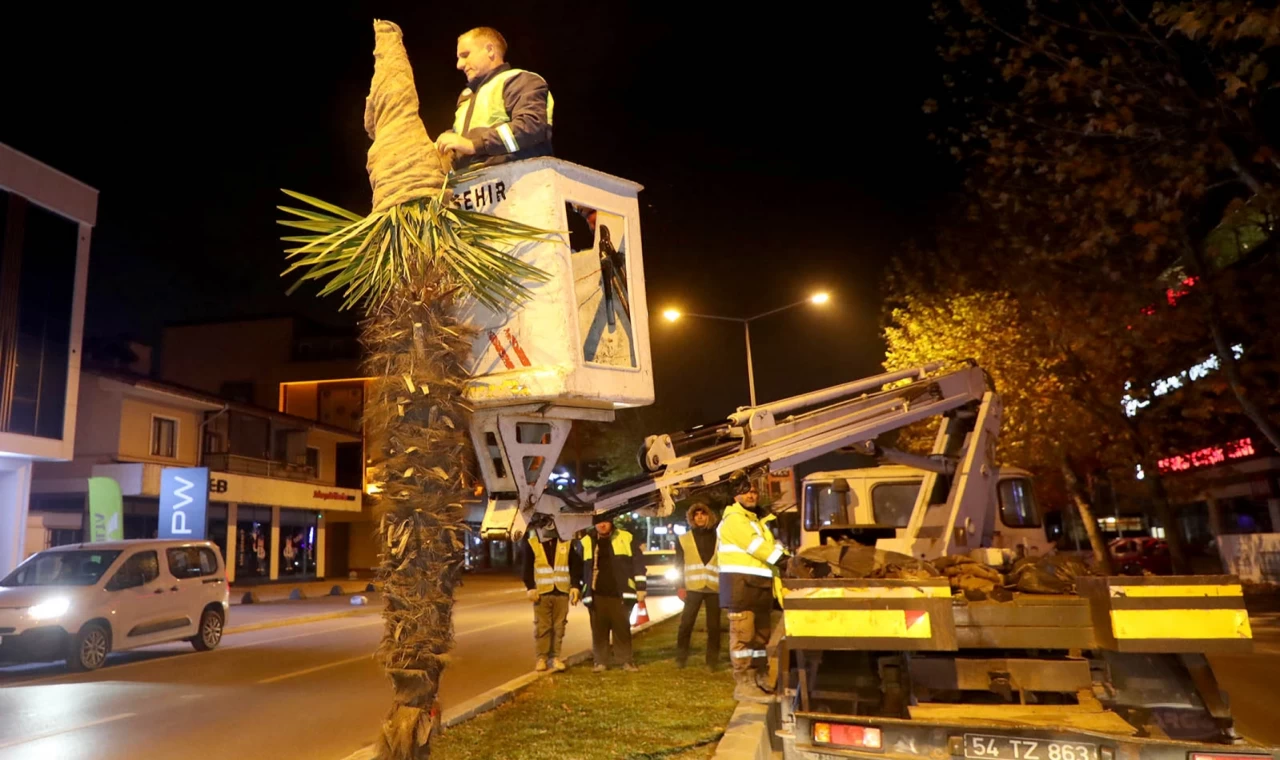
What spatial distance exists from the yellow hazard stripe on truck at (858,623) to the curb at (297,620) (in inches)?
553

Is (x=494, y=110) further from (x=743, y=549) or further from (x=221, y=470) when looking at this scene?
(x=221, y=470)

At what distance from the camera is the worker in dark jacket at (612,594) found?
11305mm

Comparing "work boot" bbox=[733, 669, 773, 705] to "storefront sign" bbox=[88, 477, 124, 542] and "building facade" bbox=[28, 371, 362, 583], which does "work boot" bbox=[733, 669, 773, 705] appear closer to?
"storefront sign" bbox=[88, 477, 124, 542]

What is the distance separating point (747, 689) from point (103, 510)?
17151 millimetres

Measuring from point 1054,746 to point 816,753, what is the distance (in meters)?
1.26

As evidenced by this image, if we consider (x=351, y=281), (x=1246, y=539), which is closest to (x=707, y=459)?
(x=351, y=281)

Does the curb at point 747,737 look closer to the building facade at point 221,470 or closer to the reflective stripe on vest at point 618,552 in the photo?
the reflective stripe on vest at point 618,552

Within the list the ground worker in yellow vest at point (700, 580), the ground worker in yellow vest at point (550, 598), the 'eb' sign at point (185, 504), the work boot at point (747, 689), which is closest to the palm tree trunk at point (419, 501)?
the work boot at point (747, 689)

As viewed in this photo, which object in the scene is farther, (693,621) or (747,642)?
(693,621)

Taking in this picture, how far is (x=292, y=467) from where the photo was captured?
129 ft

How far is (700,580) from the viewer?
451 inches

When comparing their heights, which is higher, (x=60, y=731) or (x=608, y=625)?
(x=608, y=625)

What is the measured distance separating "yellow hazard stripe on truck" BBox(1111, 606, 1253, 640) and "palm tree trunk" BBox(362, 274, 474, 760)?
3.72 metres

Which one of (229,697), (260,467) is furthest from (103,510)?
(260,467)
